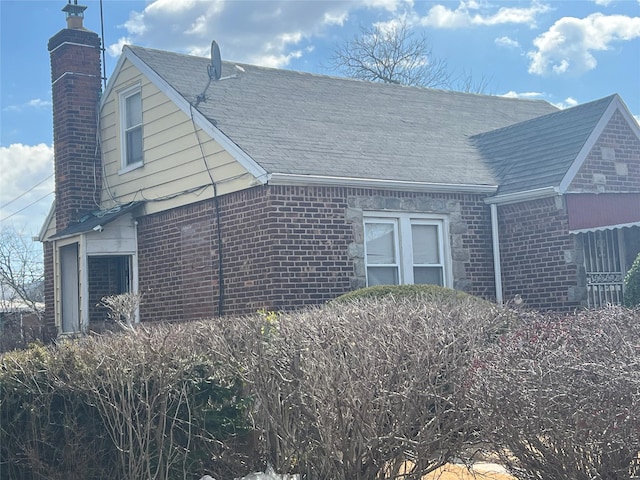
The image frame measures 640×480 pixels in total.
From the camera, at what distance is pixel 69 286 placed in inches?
637

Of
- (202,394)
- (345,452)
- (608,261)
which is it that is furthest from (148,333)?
(608,261)

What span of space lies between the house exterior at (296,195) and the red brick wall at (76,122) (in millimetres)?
32

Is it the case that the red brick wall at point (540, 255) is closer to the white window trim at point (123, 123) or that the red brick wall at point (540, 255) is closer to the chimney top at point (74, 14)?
the white window trim at point (123, 123)

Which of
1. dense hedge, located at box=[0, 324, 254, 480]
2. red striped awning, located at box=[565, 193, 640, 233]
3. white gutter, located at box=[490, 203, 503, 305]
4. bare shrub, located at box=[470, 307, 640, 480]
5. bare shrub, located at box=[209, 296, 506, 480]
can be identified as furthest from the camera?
white gutter, located at box=[490, 203, 503, 305]

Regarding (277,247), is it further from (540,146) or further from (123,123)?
(540,146)

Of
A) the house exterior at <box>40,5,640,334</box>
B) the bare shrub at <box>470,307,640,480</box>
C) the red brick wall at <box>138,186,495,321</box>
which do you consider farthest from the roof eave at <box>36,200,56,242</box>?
the bare shrub at <box>470,307,640,480</box>

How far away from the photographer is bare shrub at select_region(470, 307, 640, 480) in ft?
Result: 15.0

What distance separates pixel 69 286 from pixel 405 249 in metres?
7.04

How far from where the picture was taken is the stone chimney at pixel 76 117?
16062mm

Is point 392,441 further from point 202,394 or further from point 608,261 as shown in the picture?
point 608,261

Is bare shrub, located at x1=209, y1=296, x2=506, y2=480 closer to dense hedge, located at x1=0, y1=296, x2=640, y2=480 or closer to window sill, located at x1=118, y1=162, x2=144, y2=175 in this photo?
dense hedge, located at x1=0, y1=296, x2=640, y2=480

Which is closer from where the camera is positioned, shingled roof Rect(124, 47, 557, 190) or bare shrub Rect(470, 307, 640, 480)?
bare shrub Rect(470, 307, 640, 480)

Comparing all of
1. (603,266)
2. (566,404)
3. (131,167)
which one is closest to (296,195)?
(131,167)

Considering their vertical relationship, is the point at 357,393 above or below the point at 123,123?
below
